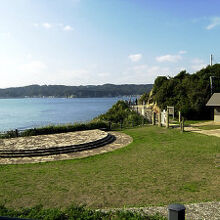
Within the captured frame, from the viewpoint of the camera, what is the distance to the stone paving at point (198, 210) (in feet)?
21.5

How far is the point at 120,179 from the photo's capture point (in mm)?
10484

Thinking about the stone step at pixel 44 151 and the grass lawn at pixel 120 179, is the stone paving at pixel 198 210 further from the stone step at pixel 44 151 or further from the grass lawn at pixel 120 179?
the stone step at pixel 44 151

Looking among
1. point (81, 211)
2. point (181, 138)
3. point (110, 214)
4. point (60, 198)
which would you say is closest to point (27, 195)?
point (60, 198)

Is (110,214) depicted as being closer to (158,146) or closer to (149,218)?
(149,218)

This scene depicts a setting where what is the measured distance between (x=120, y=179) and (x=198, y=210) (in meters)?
4.27

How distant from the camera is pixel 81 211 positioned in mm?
6324

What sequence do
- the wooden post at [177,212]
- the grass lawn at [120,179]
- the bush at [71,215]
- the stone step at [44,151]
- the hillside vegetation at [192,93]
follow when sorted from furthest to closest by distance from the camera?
the hillside vegetation at [192,93] < the stone step at [44,151] < the grass lawn at [120,179] < the bush at [71,215] < the wooden post at [177,212]

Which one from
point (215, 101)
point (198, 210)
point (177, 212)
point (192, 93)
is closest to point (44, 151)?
point (198, 210)

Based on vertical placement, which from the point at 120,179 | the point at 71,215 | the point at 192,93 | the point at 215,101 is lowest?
the point at 120,179

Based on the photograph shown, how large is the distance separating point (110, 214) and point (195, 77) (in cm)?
3724

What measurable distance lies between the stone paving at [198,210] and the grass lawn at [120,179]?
51 cm

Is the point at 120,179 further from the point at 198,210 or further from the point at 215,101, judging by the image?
the point at 215,101

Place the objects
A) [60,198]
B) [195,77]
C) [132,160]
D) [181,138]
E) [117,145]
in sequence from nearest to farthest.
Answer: [60,198] < [132,160] < [117,145] < [181,138] < [195,77]

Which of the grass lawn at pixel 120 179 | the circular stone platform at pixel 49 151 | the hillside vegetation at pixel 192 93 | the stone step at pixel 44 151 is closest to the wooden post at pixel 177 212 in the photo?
the grass lawn at pixel 120 179
